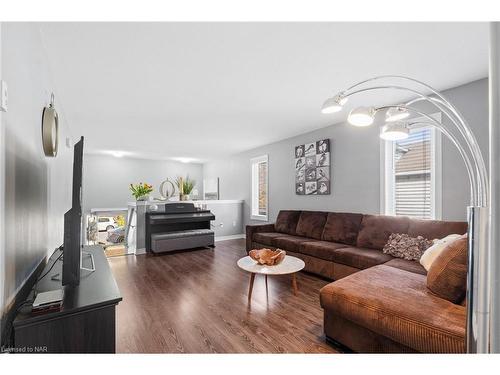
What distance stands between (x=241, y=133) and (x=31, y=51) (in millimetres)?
3355

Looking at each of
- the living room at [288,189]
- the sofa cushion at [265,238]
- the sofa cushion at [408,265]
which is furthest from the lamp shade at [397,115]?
the sofa cushion at [265,238]

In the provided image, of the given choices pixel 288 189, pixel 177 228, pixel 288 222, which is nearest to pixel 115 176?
pixel 177 228

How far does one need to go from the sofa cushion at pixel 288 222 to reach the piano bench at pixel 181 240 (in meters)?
1.58

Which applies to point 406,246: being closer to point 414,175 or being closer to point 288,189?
point 414,175

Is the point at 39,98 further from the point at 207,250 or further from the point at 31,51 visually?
the point at 207,250

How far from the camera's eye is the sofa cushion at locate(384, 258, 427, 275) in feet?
7.38

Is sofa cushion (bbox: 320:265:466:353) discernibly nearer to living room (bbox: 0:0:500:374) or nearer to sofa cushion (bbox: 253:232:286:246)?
living room (bbox: 0:0:500:374)

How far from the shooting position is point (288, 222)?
4547 mm

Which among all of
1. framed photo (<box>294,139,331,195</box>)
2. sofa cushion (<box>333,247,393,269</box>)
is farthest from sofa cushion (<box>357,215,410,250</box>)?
framed photo (<box>294,139,331,195</box>)

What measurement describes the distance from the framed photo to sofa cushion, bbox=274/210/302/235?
0.45 m

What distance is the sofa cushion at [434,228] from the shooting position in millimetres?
2521

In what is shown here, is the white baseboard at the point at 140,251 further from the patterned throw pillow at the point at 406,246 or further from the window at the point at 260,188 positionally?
the patterned throw pillow at the point at 406,246

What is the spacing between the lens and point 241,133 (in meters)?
4.64

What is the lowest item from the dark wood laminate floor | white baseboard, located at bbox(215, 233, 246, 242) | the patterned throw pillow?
white baseboard, located at bbox(215, 233, 246, 242)
